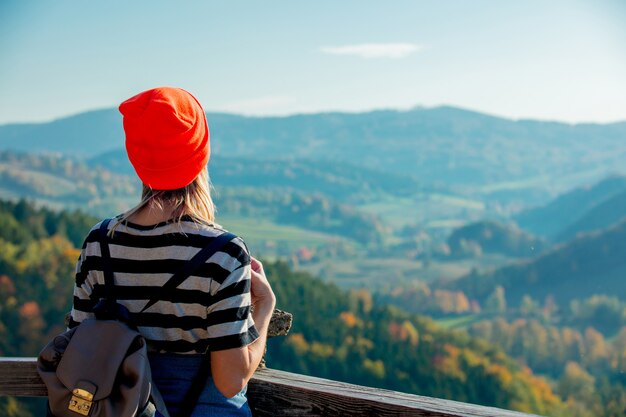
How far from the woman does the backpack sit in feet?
0.15

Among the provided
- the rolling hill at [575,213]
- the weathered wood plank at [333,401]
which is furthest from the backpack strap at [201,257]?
the rolling hill at [575,213]

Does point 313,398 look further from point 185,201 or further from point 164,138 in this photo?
point 164,138

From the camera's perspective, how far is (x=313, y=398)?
223 cm

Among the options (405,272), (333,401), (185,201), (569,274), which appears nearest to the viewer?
(185,201)

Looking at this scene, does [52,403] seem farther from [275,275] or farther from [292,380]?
[275,275]

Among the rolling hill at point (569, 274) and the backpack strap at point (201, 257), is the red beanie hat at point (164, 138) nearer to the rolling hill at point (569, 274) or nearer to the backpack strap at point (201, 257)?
the backpack strap at point (201, 257)

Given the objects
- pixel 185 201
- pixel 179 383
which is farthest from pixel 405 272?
pixel 185 201

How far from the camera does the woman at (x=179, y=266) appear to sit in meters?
1.67

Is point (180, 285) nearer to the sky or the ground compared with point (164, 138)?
nearer to the ground

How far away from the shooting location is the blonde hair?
1.73 metres

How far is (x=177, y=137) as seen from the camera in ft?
5.58

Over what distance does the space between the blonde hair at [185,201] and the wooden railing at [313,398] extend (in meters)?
0.76

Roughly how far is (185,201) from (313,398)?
0.84 metres

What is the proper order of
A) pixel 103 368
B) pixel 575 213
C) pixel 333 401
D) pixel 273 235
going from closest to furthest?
pixel 103 368 < pixel 333 401 < pixel 273 235 < pixel 575 213
